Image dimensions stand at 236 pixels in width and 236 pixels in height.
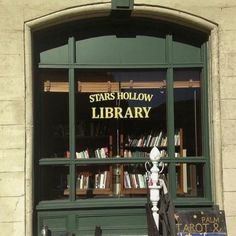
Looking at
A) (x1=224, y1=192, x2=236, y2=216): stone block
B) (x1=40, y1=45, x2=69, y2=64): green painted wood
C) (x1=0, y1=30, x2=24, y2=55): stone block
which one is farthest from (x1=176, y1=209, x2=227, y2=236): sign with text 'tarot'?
(x1=0, y1=30, x2=24, y2=55): stone block

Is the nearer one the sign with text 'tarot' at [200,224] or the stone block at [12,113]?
the sign with text 'tarot' at [200,224]

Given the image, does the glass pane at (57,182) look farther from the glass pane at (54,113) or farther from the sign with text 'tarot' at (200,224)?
the sign with text 'tarot' at (200,224)

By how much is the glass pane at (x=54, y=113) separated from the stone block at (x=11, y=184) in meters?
0.78

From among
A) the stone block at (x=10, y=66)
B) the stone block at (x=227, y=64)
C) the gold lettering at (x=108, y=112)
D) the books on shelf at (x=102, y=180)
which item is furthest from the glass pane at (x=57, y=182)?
the stone block at (x=227, y=64)

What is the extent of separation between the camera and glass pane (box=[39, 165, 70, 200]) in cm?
810

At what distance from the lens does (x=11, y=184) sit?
749 centimetres

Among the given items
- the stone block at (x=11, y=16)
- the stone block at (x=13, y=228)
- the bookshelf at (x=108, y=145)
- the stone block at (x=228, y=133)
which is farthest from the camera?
the bookshelf at (x=108, y=145)

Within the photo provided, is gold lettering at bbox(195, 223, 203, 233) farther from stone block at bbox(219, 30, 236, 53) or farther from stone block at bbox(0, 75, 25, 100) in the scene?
stone block at bbox(0, 75, 25, 100)

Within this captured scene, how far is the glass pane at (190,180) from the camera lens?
27.1 ft

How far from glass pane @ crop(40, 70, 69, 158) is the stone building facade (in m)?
0.52

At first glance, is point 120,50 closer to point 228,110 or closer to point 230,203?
point 228,110

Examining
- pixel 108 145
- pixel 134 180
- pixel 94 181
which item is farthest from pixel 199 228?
pixel 108 145

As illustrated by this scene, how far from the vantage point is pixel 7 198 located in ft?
24.5

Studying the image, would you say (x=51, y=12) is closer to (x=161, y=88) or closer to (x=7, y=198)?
(x=161, y=88)
